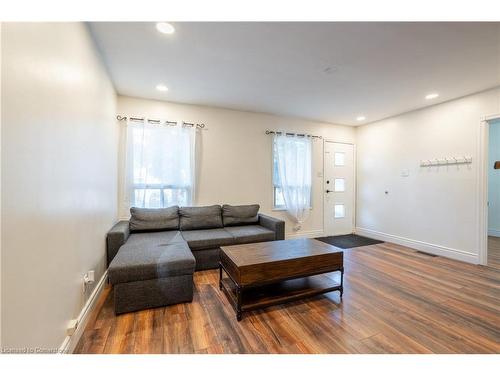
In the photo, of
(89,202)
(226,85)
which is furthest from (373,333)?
(226,85)

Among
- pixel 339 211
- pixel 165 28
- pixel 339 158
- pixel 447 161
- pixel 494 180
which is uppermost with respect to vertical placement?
pixel 165 28

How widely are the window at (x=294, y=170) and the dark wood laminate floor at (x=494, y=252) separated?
2750mm

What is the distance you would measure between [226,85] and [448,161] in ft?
11.7

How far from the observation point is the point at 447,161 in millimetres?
3307

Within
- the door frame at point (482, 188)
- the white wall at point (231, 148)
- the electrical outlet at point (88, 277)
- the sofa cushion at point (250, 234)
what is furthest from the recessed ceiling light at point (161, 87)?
the door frame at point (482, 188)

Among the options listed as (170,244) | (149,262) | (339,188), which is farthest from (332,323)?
(339,188)

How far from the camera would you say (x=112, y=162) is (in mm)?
2844

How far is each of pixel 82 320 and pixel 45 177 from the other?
46.8 inches

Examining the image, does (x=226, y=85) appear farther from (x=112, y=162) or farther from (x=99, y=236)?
(x=99, y=236)

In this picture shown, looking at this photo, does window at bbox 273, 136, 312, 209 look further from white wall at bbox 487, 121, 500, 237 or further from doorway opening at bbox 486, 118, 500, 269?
white wall at bbox 487, 121, 500, 237

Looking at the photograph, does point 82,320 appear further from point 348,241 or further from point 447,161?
point 447,161

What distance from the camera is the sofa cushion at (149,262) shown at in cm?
182

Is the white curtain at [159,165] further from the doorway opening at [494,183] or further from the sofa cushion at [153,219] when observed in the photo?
the doorway opening at [494,183]

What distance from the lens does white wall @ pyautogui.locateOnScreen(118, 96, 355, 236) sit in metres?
3.45
